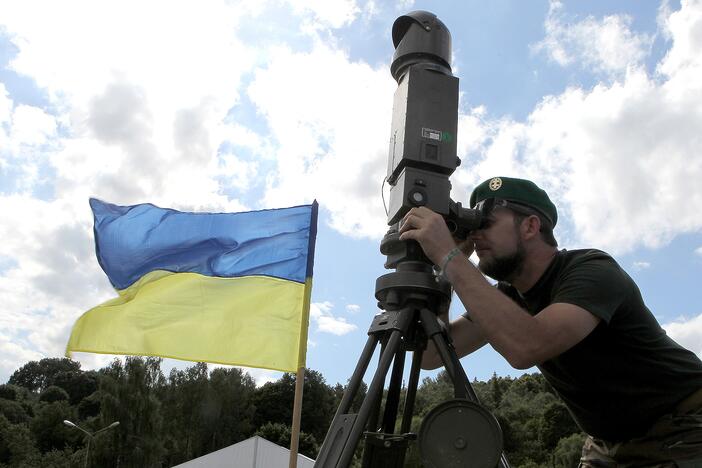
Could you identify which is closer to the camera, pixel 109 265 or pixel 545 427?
pixel 109 265

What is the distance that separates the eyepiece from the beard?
2.83 feet

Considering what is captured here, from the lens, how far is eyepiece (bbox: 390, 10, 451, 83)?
273cm

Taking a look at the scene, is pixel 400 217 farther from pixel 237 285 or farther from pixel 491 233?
pixel 237 285

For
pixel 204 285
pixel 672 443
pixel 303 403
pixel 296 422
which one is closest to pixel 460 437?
pixel 672 443

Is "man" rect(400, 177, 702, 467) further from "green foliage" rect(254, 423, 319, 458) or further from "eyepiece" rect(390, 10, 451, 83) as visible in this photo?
"green foliage" rect(254, 423, 319, 458)

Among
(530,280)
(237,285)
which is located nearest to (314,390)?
(237,285)

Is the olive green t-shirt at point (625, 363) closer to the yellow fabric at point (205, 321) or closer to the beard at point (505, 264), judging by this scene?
the beard at point (505, 264)

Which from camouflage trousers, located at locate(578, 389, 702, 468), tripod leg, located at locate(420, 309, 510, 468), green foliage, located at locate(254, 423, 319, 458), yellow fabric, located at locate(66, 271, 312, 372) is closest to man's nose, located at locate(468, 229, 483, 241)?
tripod leg, located at locate(420, 309, 510, 468)

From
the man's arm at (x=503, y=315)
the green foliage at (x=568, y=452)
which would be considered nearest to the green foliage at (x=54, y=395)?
the green foliage at (x=568, y=452)

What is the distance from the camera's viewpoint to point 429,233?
2254 mm

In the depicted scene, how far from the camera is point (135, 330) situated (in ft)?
23.7

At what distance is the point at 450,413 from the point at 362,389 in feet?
1.80

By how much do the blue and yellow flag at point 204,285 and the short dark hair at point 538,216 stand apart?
15.6ft

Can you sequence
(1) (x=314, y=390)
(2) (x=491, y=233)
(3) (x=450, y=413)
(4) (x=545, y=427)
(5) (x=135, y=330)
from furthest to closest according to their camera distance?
(1) (x=314, y=390) < (4) (x=545, y=427) < (5) (x=135, y=330) < (2) (x=491, y=233) < (3) (x=450, y=413)
